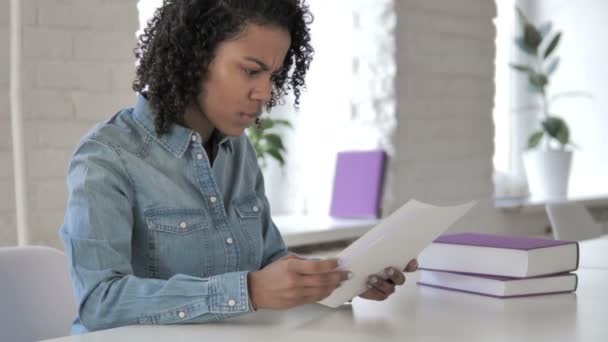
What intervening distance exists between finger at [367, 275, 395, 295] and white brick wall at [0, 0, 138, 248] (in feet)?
3.72

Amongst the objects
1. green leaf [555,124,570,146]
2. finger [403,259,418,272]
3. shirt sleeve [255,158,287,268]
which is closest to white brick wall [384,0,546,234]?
green leaf [555,124,570,146]

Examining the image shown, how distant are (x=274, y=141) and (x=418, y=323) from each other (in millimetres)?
1934

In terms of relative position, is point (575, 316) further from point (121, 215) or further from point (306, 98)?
point (306, 98)

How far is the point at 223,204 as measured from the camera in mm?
1362

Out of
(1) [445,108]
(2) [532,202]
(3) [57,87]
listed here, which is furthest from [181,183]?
(2) [532,202]

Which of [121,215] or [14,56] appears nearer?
[121,215]

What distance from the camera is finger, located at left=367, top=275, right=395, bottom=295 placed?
1.25 metres

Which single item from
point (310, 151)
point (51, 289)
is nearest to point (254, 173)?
point (51, 289)

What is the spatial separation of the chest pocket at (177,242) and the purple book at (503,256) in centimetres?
42

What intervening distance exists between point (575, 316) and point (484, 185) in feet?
7.88

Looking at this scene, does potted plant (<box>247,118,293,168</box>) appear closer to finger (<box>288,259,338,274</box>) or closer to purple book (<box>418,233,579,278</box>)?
purple book (<box>418,233,579,278</box>)

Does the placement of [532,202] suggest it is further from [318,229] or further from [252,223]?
[252,223]

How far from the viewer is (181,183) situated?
1.31 metres

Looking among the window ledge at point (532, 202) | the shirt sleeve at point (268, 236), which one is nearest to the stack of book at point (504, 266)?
the shirt sleeve at point (268, 236)
